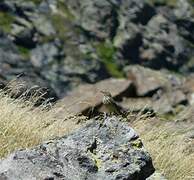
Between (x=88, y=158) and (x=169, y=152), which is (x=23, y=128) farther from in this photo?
(x=169, y=152)

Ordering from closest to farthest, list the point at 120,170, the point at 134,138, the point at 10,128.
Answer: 1. the point at 120,170
2. the point at 134,138
3. the point at 10,128

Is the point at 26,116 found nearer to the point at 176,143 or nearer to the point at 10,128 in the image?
the point at 10,128

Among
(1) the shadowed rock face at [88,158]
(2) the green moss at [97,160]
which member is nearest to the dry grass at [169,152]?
(1) the shadowed rock face at [88,158]

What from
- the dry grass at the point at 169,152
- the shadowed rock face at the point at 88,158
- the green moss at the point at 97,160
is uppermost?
the shadowed rock face at the point at 88,158

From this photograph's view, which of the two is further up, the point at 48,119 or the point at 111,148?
the point at 111,148

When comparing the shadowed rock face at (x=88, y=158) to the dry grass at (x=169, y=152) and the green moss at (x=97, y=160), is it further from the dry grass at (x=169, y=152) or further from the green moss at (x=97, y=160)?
the dry grass at (x=169, y=152)

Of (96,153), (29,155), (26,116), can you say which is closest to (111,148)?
(96,153)

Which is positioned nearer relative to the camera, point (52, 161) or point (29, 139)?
point (52, 161)

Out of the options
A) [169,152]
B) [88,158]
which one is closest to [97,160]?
[88,158]
